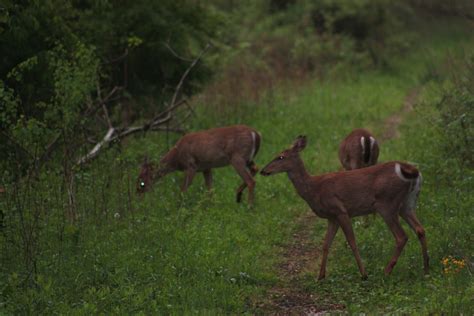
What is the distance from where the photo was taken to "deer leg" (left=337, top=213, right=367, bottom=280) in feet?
28.2


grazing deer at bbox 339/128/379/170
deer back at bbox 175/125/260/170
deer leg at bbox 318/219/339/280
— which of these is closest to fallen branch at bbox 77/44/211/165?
deer back at bbox 175/125/260/170

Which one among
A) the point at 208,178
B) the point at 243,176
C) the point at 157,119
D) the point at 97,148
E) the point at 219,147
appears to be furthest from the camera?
the point at 157,119

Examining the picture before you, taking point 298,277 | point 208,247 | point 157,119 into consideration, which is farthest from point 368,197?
point 157,119

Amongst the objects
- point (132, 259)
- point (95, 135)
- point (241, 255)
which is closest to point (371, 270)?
point (241, 255)

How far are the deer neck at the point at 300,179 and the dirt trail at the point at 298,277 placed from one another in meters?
0.78

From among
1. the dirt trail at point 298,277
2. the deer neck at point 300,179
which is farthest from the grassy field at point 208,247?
the deer neck at point 300,179

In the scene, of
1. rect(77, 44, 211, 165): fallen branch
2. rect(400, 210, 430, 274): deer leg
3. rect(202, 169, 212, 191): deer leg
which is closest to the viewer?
rect(400, 210, 430, 274): deer leg

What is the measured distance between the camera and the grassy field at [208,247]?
7.89m

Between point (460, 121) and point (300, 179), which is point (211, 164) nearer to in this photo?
point (300, 179)

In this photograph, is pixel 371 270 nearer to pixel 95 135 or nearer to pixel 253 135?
pixel 253 135

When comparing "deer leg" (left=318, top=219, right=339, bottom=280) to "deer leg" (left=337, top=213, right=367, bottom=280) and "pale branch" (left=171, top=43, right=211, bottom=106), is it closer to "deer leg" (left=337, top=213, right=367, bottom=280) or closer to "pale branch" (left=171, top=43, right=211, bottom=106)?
"deer leg" (left=337, top=213, right=367, bottom=280)

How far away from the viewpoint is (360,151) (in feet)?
35.9

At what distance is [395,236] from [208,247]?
7.08ft

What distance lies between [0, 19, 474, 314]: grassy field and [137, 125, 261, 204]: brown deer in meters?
0.25
